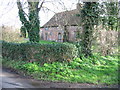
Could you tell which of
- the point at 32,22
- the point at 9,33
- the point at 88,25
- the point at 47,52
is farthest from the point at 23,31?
the point at 88,25

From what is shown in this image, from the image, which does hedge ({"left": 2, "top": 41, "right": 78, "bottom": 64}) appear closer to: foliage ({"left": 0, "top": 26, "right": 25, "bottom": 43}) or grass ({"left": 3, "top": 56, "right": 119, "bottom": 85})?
grass ({"left": 3, "top": 56, "right": 119, "bottom": 85})

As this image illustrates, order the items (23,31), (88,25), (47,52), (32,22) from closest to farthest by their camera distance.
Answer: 1. (47,52)
2. (88,25)
3. (32,22)
4. (23,31)

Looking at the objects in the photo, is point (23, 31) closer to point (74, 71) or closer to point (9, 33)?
point (9, 33)

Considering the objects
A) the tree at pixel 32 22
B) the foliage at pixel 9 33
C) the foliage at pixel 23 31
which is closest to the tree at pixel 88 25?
the tree at pixel 32 22

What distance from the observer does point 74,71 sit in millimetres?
7395

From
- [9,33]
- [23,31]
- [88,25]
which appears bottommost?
[9,33]

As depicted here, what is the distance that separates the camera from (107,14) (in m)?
12.4

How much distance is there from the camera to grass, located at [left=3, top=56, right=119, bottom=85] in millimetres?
6512

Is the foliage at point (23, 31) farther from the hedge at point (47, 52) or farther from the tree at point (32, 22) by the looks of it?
the hedge at point (47, 52)

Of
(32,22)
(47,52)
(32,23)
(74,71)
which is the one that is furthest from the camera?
(32,22)

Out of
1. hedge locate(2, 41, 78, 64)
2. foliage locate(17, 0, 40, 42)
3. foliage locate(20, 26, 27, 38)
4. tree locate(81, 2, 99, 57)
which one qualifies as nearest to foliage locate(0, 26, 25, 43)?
foliage locate(20, 26, 27, 38)

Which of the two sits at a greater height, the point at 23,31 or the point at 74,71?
the point at 23,31

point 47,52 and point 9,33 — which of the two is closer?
point 47,52

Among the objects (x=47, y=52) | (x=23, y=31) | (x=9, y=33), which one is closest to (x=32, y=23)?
(x=23, y=31)
